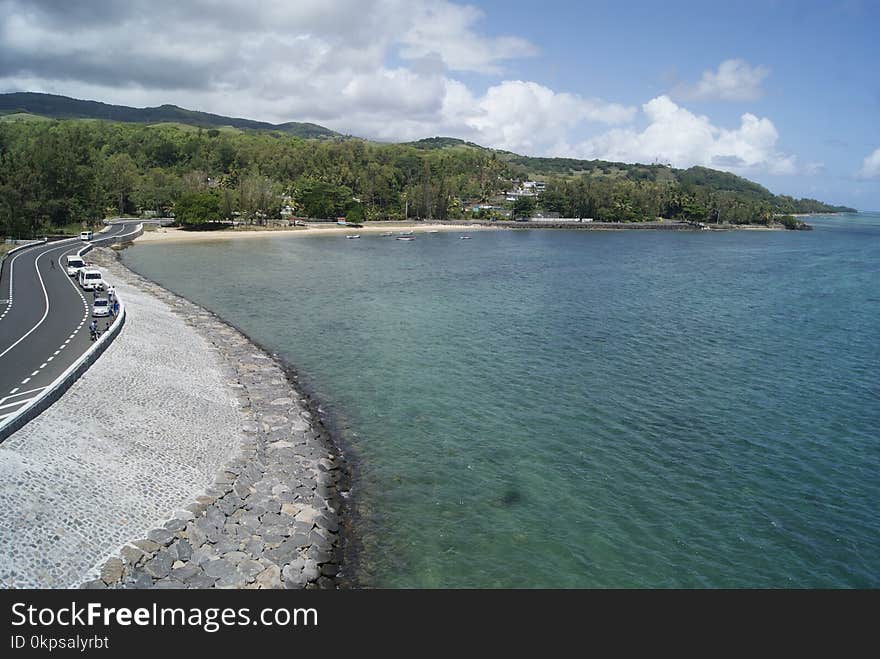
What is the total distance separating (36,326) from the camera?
38.1 meters

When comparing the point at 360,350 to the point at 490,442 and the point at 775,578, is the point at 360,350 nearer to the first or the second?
Result: the point at 490,442

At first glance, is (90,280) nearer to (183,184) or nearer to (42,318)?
(42,318)

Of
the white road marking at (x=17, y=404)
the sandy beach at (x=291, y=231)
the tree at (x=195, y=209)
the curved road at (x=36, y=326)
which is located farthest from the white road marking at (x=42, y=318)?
the tree at (x=195, y=209)

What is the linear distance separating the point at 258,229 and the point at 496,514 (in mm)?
125583

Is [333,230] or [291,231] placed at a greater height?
[333,230]

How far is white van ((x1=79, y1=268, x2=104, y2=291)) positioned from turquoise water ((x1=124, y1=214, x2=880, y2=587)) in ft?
31.1

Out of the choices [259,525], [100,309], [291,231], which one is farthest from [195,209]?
[259,525]

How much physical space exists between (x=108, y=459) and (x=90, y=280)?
38.9 meters

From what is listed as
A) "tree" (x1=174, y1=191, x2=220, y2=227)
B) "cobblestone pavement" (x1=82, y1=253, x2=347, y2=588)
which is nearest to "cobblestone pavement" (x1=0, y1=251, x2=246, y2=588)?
"cobblestone pavement" (x1=82, y1=253, x2=347, y2=588)

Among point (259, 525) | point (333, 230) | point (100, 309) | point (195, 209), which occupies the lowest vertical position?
point (259, 525)

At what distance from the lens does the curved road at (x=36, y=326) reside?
27172 mm

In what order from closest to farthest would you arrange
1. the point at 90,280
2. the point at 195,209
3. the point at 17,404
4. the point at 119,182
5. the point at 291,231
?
the point at 17,404 → the point at 90,280 → the point at 195,209 → the point at 119,182 → the point at 291,231

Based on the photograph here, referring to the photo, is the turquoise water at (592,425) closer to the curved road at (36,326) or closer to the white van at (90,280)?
the white van at (90,280)

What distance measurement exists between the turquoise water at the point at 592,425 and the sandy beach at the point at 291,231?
46.2m
